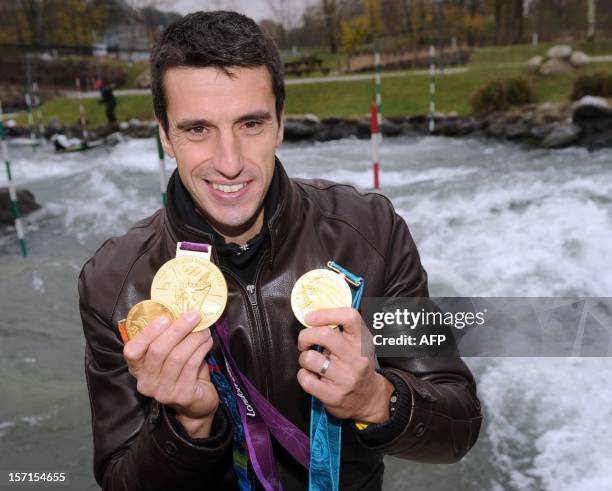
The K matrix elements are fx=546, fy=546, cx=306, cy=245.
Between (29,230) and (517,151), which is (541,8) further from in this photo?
(29,230)

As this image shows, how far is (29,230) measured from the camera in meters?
8.09

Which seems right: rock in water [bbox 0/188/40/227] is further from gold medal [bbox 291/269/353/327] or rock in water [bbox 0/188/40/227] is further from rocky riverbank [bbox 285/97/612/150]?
rocky riverbank [bbox 285/97/612/150]

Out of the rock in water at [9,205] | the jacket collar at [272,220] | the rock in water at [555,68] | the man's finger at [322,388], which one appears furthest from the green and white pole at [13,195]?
the rock in water at [555,68]

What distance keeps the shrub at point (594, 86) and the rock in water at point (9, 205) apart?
1309 cm

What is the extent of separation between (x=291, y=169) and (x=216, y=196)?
10.6 m

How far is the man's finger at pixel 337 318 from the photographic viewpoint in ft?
4.24

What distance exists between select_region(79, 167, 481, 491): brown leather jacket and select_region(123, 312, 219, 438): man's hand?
0.22m

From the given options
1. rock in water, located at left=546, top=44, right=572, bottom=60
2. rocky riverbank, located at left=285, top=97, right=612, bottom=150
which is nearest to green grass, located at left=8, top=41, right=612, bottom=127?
rock in water, located at left=546, top=44, right=572, bottom=60

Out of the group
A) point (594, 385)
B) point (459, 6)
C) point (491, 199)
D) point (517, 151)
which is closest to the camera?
point (594, 385)

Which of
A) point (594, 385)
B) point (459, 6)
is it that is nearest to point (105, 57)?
point (459, 6)

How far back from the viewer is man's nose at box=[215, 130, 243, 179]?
1635 mm

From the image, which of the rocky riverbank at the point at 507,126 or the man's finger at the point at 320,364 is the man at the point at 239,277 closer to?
the man's finger at the point at 320,364

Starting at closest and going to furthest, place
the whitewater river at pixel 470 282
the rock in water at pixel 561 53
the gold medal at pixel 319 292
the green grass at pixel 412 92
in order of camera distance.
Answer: the gold medal at pixel 319 292 → the whitewater river at pixel 470 282 → the green grass at pixel 412 92 → the rock in water at pixel 561 53

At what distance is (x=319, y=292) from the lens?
5.15 ft
